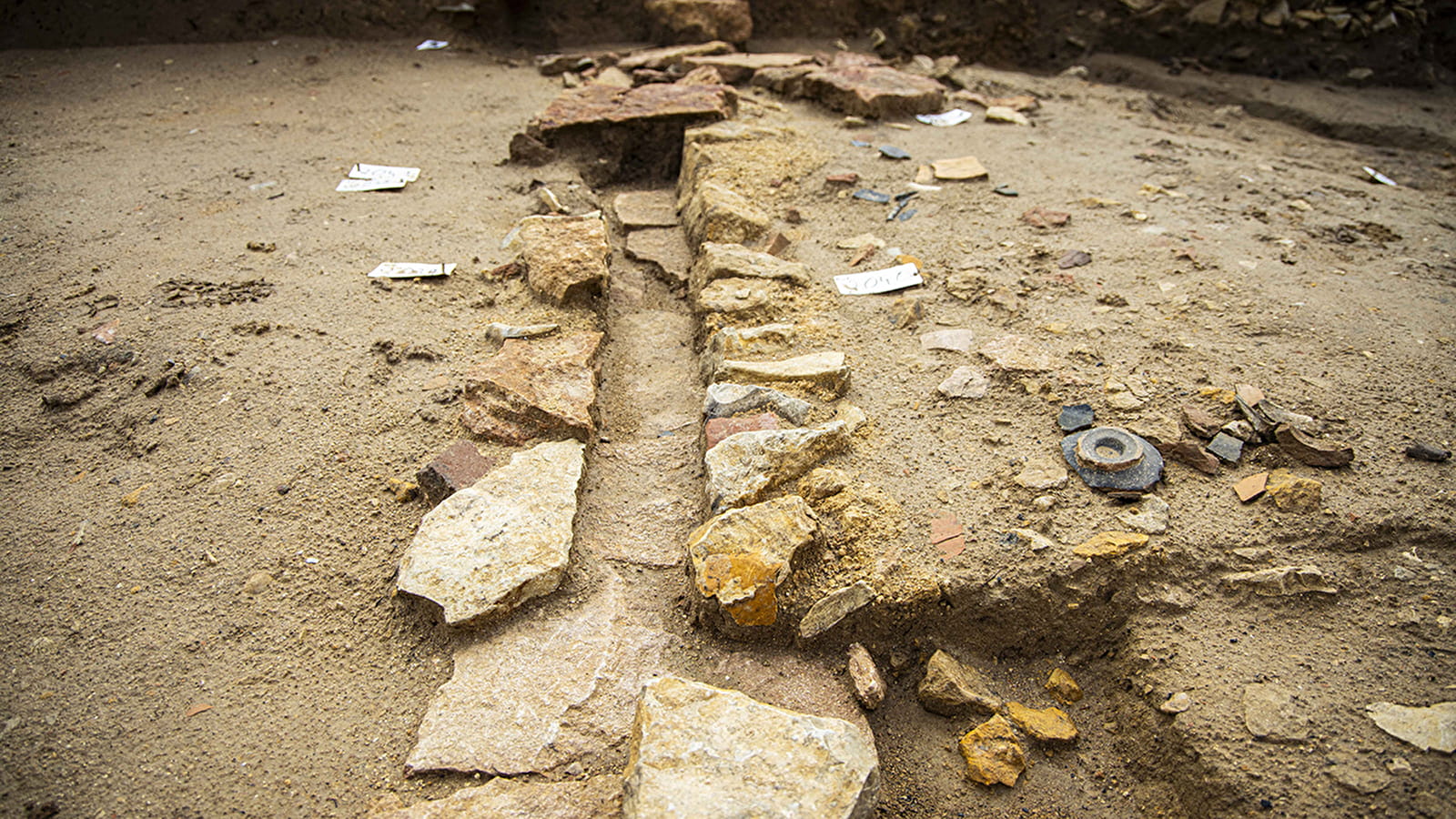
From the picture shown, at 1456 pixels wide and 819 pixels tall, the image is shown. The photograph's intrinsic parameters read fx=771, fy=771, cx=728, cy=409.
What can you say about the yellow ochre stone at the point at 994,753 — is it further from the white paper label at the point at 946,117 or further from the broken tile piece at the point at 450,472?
the white paper label at the point at 946,117

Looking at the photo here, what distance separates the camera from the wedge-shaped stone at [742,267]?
97.0 inches

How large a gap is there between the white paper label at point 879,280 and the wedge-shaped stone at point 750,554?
3.39ft

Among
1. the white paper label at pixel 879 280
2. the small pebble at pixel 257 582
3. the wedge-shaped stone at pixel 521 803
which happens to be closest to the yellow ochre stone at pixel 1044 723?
the wedge-shaped stone at pixel 521 803

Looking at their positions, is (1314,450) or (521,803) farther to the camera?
(1314,450)

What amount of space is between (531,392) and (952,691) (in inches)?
47.4

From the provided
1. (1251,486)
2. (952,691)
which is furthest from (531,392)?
(1251,486)

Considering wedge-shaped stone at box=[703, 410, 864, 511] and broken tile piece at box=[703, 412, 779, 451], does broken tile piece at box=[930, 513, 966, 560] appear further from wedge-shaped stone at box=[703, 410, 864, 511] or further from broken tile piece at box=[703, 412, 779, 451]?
broken tile piece at box=[703, 412, 779, 451]

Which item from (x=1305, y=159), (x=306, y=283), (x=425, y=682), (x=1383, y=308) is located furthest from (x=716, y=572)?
(x=1305, y=159)

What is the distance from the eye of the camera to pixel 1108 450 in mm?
1688

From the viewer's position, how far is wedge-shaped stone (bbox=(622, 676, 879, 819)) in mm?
1116

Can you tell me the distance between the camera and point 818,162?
3219mm

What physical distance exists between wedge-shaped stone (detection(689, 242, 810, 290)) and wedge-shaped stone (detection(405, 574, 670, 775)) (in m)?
1.25

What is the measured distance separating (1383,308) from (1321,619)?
1205 millimetres

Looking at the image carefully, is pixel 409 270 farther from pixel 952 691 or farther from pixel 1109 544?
pixel 1109 544
